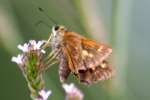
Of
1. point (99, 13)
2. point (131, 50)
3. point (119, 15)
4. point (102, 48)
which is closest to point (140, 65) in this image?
point (131, 50)

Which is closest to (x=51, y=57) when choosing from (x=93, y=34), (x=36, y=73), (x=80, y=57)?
(x=80, y=57)

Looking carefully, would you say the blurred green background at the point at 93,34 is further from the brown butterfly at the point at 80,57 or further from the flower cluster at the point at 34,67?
the flower cluster at the point at 34,67

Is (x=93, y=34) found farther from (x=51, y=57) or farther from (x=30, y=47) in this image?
(x=30, y=47)

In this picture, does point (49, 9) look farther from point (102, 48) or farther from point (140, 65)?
point (102, 48)

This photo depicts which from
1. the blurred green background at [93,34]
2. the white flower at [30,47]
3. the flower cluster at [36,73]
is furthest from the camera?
the blurred green background at [93,34]

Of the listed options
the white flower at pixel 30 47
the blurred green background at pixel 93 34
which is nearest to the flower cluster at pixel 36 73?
the white flower at pixel 30 47

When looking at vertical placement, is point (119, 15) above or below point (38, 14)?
below

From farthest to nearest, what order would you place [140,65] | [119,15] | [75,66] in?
1. [140,65]
2. [119,15]
3. [75,66]

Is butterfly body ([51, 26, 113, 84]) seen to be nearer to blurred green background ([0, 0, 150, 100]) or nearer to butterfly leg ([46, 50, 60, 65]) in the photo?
butterfly leg ([46, 50, 60, 65])
